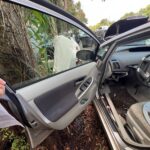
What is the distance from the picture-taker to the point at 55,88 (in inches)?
79.8

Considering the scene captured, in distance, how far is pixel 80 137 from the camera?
2.88 metres

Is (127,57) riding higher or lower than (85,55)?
lower

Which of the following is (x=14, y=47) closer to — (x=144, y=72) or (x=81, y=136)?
(x=81, y=136)

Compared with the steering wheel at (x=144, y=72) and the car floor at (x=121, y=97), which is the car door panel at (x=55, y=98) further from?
the steering wheel at (x=144, y=72)

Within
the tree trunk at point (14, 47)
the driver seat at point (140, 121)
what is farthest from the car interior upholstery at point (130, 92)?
the tree trunk at point (14, 47)

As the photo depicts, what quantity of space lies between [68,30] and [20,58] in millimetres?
603

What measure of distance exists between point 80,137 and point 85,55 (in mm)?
995

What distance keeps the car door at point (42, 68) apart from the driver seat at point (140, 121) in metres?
0.55

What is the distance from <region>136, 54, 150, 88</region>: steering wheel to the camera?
315 cm

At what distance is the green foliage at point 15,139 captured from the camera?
2443mm

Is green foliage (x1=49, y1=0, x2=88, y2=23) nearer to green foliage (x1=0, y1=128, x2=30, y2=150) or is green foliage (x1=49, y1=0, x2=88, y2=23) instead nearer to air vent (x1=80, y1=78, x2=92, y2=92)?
air vent (x1=80, y1=78, x2=92, y2=92)

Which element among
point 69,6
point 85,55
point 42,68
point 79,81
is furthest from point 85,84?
point 69,6

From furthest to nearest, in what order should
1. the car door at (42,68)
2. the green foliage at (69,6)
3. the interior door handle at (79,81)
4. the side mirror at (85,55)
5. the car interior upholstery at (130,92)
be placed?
the green foliage at (69,6), the side mirror at (85,55), the interior door handle at (79,81), the car interior upholstery at (130,92), the car door at (42,68)

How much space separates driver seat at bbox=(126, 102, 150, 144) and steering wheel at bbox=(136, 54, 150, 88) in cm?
105
